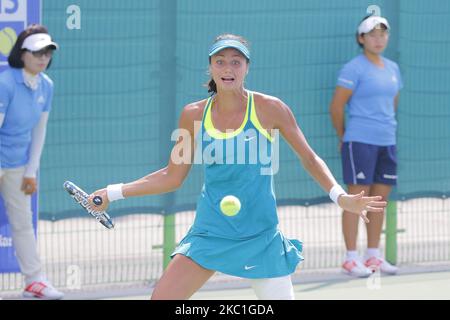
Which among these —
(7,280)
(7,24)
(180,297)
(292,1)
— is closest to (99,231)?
(7,280)

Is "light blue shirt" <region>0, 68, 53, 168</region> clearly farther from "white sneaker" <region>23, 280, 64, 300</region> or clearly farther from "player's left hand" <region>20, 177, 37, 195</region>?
"white sneaker" <region>23, 280, 64, 300</region>

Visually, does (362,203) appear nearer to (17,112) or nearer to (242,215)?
(242,215)

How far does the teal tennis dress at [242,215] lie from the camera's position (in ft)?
19.2

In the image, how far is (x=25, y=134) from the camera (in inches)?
321

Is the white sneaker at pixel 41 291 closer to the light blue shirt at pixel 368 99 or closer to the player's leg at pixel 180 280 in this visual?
the light blue shirt at pixel 368 99

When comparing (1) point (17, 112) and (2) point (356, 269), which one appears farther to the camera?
(2) point (356, 269)

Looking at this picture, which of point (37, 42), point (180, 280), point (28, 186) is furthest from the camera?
point (28, 186)

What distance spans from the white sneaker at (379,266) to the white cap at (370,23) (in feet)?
5.91

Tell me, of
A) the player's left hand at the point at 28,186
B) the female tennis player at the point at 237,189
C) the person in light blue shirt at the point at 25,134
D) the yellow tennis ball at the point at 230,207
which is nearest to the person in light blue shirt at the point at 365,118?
the person in light blue shirt at the point at 25,134

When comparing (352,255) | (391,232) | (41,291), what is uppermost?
(391,232)

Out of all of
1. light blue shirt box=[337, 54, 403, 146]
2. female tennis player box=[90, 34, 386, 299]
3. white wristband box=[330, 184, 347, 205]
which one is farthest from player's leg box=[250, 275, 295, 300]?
light blue shirt box=[337, 54, 403, 146]

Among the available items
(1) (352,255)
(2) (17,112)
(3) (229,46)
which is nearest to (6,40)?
(2) (17,112)

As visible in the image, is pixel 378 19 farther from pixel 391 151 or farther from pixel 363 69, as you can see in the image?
pixel 391 151

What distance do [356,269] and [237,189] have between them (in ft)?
11.5
